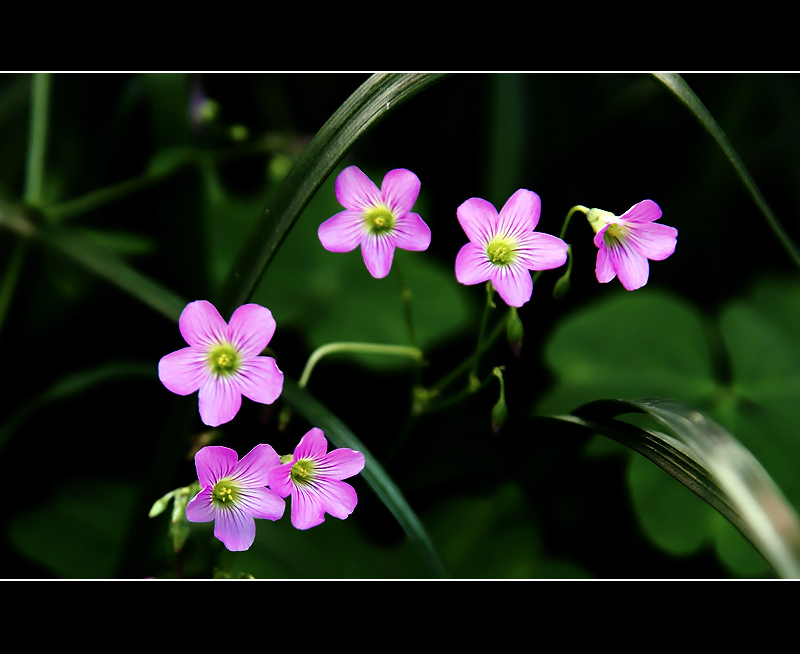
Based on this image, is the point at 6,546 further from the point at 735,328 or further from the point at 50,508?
the point at 735,328

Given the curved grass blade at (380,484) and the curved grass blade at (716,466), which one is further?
the curved grass blade at (380,484)

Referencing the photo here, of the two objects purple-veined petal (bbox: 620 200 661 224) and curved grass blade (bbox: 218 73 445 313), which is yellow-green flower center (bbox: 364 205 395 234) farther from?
purple-veined petal (bbox: 620 200 661 224)

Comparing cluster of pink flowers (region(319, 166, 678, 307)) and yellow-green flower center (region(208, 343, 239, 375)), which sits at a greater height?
cluster of pink flowers (region(319, 166, 678, 307))

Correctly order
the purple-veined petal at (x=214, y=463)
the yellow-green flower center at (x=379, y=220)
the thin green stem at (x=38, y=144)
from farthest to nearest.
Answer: the thin green stem at (x=38, y=144), the yellow-green flower center at (x=379, y=220), the purple-veined petal at (x=214, y=463)

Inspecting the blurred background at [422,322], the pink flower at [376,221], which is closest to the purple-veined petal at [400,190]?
the pink flower at [376,221]

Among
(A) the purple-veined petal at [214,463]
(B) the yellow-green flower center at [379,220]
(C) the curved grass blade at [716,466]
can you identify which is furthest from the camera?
(B) the yellow-green flower center at [379,220]

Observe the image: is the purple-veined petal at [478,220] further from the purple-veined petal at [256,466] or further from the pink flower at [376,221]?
the purple-veined petal at [256,466]

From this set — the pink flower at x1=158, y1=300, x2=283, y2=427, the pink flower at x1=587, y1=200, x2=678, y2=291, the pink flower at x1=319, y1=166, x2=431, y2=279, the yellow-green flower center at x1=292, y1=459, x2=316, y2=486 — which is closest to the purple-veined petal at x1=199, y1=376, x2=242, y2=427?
the pink flower at x1=158, y1=300, x2=283, y2=427
